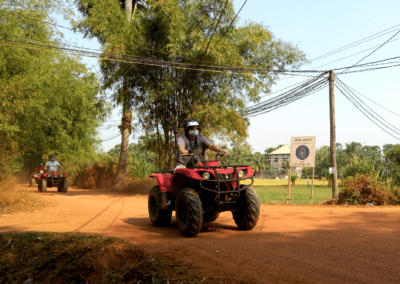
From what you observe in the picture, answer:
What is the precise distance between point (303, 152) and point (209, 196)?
9.20 m

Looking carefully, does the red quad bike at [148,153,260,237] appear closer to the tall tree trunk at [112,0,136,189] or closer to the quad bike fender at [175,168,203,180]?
the quad bike fender at [175,168,203,180]

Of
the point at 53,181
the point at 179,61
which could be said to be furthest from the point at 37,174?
the point at 179,61

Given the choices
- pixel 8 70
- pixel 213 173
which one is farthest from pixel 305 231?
pixel 8 70

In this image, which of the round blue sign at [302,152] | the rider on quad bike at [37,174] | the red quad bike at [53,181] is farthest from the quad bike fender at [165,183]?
the rider on quad bike at [37,174]

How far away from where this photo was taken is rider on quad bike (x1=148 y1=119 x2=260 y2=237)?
20.5ft

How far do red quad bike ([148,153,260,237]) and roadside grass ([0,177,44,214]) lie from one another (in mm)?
6208

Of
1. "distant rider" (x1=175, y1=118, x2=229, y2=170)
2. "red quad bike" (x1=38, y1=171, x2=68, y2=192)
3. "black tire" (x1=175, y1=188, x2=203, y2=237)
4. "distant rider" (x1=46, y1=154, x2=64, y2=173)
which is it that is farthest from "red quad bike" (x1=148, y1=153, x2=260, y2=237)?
"distant rider" (x1=46, y1=154, x2=64, y2=173)

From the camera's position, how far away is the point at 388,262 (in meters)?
4.52

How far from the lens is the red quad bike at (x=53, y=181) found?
63.7 feet

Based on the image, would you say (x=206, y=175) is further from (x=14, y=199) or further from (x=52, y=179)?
(x=52, y=179)

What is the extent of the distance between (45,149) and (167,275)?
27.7 metres

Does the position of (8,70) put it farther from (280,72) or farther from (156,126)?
(280,72)

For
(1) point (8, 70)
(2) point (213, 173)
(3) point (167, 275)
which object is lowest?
(3) point (167, 275)

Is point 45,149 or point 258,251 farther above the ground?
point 45,149
